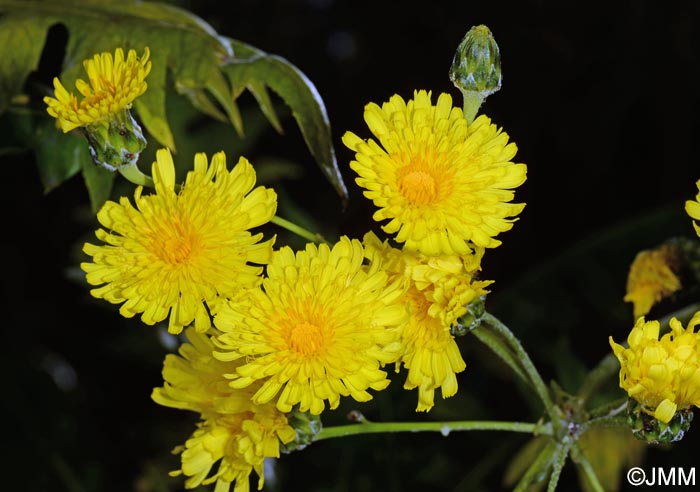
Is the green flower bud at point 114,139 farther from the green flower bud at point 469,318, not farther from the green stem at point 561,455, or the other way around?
the green stem at point 561,455

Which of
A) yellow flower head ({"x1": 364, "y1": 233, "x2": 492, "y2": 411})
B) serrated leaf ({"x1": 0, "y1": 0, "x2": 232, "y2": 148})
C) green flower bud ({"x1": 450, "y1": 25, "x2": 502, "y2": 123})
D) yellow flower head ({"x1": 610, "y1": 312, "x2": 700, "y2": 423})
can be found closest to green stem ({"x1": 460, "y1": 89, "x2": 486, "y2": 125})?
green flower bud ({"x1": 450, "y1": 25, "x2": 502, "y2": 123})

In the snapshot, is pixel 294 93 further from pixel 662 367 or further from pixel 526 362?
pixel 662 367

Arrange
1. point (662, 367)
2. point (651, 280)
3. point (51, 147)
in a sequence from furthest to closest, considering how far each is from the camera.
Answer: point (51, 147), point (651, 280), point (662, 367)

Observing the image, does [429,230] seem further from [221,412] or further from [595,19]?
[595,19]

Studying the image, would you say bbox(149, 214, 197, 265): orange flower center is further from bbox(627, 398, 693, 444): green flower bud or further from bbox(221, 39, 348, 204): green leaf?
bbox(627, 398, 693, 444): green flower bud

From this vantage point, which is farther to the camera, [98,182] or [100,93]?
[98,182]

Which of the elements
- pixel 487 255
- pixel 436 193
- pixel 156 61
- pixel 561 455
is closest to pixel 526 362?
pixel 561 455

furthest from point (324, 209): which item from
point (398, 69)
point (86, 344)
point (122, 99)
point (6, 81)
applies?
point (122, 99)
